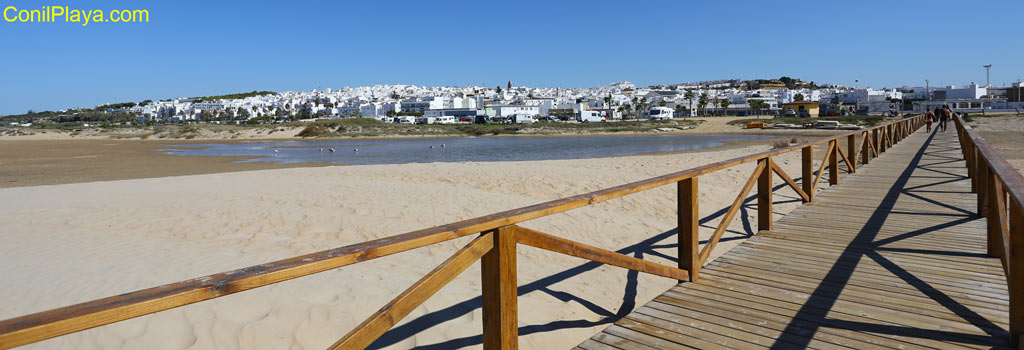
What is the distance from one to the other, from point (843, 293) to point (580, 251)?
1.84m

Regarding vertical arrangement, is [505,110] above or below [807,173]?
above

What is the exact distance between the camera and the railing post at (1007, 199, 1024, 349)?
264 cm

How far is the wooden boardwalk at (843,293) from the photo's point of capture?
2973mm

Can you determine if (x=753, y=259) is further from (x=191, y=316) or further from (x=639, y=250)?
(x=191, y=316)

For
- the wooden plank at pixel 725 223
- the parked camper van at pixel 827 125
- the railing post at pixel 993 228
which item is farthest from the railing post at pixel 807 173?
the parked camper van at pixel 827 125

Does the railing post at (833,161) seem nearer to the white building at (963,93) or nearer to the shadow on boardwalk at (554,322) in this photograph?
the shadow on boardwalk at (554,322)

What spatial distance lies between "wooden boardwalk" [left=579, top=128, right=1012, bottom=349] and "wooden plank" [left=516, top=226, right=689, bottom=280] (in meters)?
0.15

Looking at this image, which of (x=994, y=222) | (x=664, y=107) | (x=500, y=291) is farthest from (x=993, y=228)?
(x=664, y=107)

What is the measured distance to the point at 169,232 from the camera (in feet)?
25.4

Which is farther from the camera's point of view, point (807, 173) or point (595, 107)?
point (595, 107)

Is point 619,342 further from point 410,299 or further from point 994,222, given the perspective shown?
point 994,222

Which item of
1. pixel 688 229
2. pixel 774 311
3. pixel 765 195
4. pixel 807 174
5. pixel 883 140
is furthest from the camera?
pixel 883 140

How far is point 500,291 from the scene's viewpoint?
2402 mm

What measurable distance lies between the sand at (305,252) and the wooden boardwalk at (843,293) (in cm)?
129
